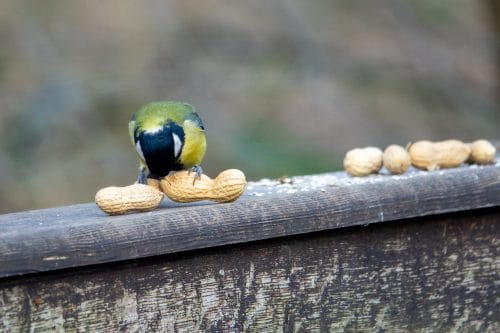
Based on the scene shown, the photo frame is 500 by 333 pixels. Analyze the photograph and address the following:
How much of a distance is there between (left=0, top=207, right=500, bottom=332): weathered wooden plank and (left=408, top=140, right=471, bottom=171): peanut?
282mm

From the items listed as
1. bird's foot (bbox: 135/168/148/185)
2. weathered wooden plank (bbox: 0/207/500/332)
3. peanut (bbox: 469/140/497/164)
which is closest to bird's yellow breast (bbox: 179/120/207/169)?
bird's foot (bbox: 135/168/148/185)

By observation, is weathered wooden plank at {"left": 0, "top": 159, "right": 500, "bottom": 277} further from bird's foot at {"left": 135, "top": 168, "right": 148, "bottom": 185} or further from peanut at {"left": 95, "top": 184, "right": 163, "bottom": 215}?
bird's foot at {"left": 135, "top": 168, "right": 148, "bottom": 185}

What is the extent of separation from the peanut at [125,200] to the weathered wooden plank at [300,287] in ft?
0.50

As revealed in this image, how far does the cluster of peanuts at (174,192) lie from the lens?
1.89 m

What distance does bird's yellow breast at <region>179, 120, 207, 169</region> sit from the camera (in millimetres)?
2271

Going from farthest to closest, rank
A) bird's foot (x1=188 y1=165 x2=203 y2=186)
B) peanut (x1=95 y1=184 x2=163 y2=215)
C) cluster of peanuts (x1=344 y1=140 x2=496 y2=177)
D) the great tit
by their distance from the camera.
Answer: cluster of peanuts (x1=344 y1=140 x2=496 y2=177)
the great tit
bird's foot (x1=188 y1=165 x2=203 y2=186)
peanut (x1=95 y1=184 x2=163 y2=215)

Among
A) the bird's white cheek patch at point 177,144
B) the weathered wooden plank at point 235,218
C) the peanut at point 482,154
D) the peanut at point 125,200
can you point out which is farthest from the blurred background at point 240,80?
the peanut at point 125,200

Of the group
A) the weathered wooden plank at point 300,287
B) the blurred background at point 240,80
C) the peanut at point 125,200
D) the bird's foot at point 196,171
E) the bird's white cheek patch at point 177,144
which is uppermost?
the blurred background at point 240,80

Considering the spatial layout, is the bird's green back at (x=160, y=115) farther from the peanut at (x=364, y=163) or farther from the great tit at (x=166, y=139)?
the peanut at (x=364, y=163)

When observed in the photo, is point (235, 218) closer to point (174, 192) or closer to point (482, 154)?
point (174, 192)

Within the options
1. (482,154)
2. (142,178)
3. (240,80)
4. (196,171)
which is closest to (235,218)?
(196,171)

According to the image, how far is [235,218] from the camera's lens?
1858 mm

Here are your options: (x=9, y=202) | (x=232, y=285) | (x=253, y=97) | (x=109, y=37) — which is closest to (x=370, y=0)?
(x=253, y=97)

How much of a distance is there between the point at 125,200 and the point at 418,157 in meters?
0.92
